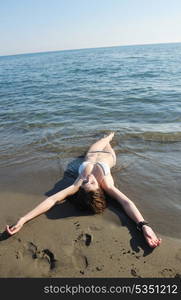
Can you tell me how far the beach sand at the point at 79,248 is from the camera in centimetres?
305

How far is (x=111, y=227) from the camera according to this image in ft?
12.3

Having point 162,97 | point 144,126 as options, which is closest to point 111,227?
point 144,126

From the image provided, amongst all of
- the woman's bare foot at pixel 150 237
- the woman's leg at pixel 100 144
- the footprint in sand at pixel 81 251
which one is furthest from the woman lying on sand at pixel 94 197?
the woman's leg at pixel 100 144

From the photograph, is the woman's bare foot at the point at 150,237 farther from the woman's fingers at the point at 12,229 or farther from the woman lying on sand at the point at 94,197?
the woman's fingers at the point at 12,229

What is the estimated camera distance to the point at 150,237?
3.42 m

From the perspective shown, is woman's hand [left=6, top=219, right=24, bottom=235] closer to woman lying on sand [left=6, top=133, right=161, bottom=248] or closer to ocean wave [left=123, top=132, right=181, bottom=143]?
woman lying on sand [left=6, top=133, right=161, bottom=248]

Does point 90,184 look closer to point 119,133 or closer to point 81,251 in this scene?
point 81,251

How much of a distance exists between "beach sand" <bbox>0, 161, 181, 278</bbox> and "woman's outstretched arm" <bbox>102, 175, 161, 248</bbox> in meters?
0.09

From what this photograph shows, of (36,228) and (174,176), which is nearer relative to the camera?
(36,228)

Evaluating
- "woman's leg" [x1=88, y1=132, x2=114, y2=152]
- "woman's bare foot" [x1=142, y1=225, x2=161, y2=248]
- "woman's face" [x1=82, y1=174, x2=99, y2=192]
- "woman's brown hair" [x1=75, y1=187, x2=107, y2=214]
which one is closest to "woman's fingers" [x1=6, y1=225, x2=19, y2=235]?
"woman's brown hair" [x1=75, y1=187, x2=107, y2=214]

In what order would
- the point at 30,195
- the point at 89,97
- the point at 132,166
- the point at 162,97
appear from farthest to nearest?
the point at 89,97 < the point at 162,97 < the point at 132,166 < the point at 30,195

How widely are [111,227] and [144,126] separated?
4616 mm

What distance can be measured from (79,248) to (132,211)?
1030mm

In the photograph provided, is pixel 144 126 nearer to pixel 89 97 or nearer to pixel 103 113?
pixel 103 113
